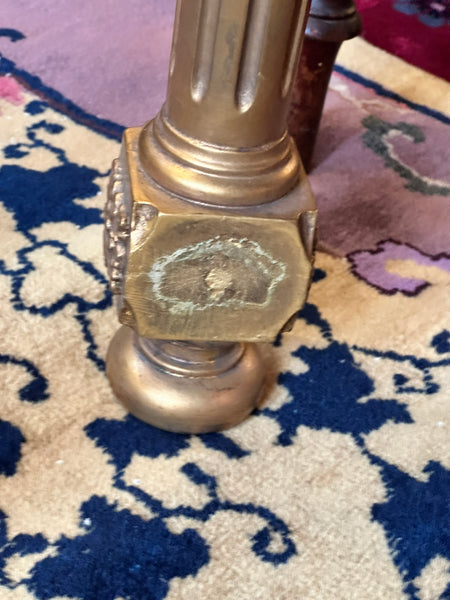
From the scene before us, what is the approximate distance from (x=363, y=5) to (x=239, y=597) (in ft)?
5.62

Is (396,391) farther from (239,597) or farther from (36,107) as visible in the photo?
(36,107)

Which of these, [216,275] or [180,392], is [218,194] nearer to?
[216,275]

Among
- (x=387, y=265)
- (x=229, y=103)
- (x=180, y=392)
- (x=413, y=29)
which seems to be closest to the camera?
(x=229, y=103)

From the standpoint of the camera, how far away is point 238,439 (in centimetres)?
79

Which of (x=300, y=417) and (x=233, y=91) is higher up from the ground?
(x=233, y=91)

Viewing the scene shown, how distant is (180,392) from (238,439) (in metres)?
0.10

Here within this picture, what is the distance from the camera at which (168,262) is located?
63 cm

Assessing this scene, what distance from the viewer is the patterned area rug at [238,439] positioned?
26.2 inches

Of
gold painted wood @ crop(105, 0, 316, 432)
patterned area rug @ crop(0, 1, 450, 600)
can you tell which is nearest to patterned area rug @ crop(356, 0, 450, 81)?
patterned area rug @ crop(0, 1, 450, 600)

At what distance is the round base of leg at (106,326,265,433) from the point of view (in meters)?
0.76

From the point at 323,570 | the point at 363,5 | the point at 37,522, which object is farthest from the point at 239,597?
the point at 363,5

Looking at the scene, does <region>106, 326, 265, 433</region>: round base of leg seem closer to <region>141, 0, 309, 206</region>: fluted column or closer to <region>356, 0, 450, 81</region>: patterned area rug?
<region>141, 0, 309, 206</region>: fluted column

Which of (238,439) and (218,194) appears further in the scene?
(238,439)

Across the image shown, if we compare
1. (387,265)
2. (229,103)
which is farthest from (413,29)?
(229,103)
